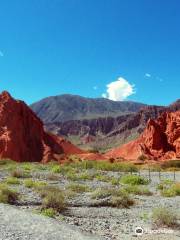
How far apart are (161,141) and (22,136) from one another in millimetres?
26558

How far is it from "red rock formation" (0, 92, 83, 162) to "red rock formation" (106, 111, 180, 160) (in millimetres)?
15302

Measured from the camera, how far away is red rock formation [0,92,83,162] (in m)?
64.1

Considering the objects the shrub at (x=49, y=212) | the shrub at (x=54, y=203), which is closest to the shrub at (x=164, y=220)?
the shrub at (x=49, y=212)

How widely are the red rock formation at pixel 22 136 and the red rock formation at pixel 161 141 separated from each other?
15302mm

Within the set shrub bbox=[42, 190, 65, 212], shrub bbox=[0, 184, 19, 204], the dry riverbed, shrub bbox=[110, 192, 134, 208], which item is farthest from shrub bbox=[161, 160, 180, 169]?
shrub bbox=[42, 190, 65, 212]

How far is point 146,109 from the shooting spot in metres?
180

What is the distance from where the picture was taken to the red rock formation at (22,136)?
210ft

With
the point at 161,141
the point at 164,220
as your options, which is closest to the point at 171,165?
the point at 161,141

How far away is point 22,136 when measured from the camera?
68.4 m

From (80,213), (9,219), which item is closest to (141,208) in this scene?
(80,213)

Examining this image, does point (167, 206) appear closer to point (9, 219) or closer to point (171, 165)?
point (9, 219)

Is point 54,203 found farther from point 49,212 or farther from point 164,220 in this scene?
point 164,220

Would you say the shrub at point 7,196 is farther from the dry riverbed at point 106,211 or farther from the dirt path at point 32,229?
the dirt path at point 32,229

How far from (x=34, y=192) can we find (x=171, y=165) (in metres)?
37.9
